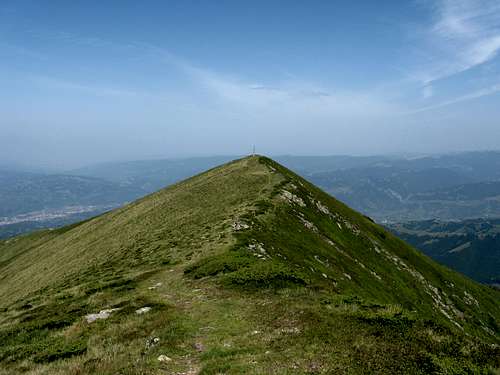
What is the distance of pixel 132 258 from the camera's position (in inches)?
1674

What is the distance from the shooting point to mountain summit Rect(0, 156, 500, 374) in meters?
14.3

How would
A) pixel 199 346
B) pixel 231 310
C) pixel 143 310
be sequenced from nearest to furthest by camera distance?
pixel 199 346 → pixel 231 310 → pixel 143 310

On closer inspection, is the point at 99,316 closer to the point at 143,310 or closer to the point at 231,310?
the point at 143,310

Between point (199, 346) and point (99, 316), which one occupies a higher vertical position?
point (199, 346)

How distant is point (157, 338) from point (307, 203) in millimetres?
53747

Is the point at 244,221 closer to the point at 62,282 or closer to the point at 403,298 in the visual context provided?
the point at 62,282

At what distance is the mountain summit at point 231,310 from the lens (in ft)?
46.8

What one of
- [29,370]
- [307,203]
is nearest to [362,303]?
[29,370]

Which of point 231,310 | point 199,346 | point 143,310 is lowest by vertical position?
point 143,310

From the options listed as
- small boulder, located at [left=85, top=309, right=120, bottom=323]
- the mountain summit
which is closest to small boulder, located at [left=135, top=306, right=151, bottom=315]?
the mountain summit

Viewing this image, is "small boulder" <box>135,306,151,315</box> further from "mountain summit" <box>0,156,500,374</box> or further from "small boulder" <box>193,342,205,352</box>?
"small boulder" <box>193,342,205,352</box>

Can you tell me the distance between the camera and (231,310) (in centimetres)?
2131

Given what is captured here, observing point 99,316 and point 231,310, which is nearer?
point 231,310

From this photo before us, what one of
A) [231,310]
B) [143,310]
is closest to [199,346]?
[231,310]
